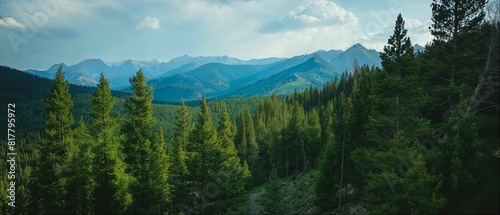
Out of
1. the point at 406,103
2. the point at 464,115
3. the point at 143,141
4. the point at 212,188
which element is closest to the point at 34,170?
the point at 143,141

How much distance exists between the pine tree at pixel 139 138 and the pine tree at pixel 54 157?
5.67 metres

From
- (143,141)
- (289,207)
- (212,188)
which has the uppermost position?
(143,141)

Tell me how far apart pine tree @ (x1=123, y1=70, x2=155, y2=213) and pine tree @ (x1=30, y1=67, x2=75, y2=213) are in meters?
5.67

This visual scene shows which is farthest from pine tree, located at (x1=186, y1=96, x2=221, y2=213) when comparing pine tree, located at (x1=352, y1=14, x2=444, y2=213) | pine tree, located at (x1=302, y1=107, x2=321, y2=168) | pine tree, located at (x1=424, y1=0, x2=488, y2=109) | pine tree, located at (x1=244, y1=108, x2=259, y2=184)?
pine tree, located at (x1=302, y1=107, x2=321, y2=168)

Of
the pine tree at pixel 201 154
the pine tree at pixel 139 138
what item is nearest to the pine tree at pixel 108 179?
the pine tree at pixel 139 138

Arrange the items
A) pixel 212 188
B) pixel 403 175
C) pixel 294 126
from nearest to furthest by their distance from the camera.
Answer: pixel 403 175 < pixel 212 188 < pixel 294 126

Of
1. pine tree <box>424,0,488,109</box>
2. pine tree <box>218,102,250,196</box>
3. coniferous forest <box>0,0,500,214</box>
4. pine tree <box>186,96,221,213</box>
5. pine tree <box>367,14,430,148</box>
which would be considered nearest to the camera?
coniferous forest <box>0,0,500,214</box>

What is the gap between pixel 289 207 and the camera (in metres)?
41.1

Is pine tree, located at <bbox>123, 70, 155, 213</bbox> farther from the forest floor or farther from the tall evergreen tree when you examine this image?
the tall evergreen tree

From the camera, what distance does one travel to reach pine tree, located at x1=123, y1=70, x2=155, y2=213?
2583 cm

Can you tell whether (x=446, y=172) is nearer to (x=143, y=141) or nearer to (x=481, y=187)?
(x=481, y=187)

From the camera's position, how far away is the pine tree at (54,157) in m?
25.8

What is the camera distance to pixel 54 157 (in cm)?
2548

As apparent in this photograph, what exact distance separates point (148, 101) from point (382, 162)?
788 inches
